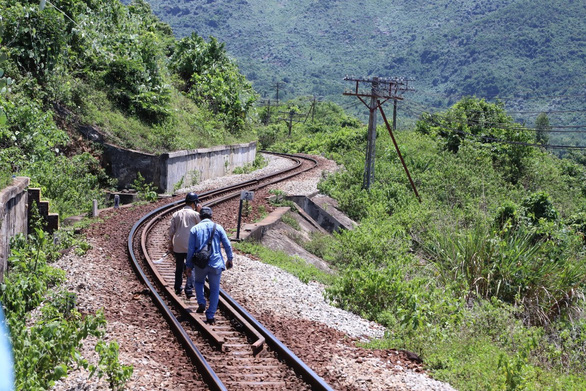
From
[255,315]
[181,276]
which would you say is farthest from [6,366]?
[181,276]

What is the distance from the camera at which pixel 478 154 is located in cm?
3750

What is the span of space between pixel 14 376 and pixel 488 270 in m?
9.56

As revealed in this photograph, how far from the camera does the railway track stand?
7.40m

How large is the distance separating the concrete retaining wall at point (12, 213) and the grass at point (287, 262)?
4.87 meters

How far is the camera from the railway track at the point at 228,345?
24.3 feet

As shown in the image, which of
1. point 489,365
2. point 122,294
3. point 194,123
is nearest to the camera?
point 489,365

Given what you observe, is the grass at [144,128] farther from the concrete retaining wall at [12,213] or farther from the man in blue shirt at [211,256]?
the man in blue shirt at [211,256]

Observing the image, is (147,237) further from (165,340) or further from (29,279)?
(165,340)

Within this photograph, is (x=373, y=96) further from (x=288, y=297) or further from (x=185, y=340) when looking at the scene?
(x=185, y=340)

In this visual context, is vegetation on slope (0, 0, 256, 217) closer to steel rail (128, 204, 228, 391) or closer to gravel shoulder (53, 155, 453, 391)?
gravel shoulder (53, 155, 453, 391)

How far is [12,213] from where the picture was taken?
12.0 metres

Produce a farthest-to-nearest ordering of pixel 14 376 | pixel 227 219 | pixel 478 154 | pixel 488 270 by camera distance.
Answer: pixel 478 154 → pixel 227 219 → pixel 488 270 → pixel 14 376

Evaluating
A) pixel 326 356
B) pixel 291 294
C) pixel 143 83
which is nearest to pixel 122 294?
pixel 291 294

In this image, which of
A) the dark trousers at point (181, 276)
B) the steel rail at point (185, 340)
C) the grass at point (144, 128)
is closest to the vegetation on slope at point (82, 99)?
the grass at point (144, 128)
